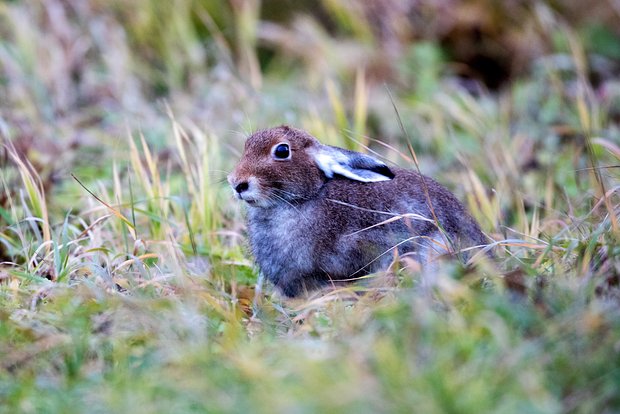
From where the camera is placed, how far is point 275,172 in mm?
4375

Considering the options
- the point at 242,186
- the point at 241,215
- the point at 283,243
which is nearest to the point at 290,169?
the point at 242,186

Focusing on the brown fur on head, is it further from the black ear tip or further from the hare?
the black ear tip

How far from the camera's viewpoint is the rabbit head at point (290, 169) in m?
4.33

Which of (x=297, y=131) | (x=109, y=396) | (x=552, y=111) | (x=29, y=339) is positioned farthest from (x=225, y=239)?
(x=552, y=111)

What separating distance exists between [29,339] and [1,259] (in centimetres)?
169

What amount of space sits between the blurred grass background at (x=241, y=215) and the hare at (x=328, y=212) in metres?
0.19

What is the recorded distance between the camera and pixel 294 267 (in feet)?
14.3

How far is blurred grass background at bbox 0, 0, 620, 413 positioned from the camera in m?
2.84

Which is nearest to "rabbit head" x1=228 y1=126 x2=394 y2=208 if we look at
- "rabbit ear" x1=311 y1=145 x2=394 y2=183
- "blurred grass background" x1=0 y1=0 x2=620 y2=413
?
"rabbit ear" x1=311 y1=145 x2=394 y2=183

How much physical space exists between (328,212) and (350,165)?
9.9 inches

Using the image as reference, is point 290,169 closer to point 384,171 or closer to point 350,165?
point 350,165

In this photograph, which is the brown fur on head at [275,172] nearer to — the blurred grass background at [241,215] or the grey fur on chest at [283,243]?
the grey fur on chest at [283,243]

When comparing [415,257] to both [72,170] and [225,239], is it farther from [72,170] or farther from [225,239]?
[72,170]

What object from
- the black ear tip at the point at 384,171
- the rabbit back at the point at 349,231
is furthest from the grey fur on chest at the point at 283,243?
the black ear tip at the point at 384,171
